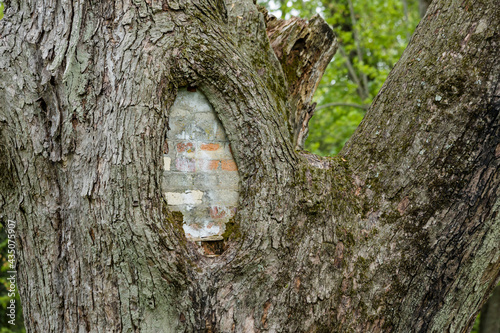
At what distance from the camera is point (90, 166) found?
6.37 feet

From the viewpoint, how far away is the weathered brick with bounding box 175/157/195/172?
215cm

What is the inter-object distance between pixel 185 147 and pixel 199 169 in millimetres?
138

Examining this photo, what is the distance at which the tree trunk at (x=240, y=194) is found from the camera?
76.0 inches

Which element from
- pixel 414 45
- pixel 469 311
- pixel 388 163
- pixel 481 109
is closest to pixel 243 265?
pixel 388 163

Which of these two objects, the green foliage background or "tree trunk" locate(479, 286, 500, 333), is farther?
the green foliage background

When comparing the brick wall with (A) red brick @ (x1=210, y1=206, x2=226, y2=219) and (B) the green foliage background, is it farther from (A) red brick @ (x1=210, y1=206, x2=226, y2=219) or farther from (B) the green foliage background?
(B) the green foliage background

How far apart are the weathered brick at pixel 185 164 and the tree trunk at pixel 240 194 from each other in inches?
4.9

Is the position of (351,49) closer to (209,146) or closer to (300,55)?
(300,55)

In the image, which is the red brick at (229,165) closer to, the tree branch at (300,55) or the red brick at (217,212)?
the red brick at (217,212)

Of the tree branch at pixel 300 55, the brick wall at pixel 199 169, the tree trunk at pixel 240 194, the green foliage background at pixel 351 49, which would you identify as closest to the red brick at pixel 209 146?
the brick wall at pixel 199 169

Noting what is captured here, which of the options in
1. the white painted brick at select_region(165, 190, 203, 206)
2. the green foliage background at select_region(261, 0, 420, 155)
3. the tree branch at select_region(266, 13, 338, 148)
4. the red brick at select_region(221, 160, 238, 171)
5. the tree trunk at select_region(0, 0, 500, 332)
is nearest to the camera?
the tree trunk at select_region(0, 0, 500, 332)

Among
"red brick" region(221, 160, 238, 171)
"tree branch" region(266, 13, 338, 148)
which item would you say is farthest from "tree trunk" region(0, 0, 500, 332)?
"tree branch" region(266, 13, 338, 148)

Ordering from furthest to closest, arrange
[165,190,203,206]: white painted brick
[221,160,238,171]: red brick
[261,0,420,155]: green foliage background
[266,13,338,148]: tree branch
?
[261,0,420,155]: green foliage background, [266,13,338,148]: tree branch, [221,160,238,171]: red brick, [165,190,203,206]: white painted brick

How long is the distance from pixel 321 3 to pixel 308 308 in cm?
1109
